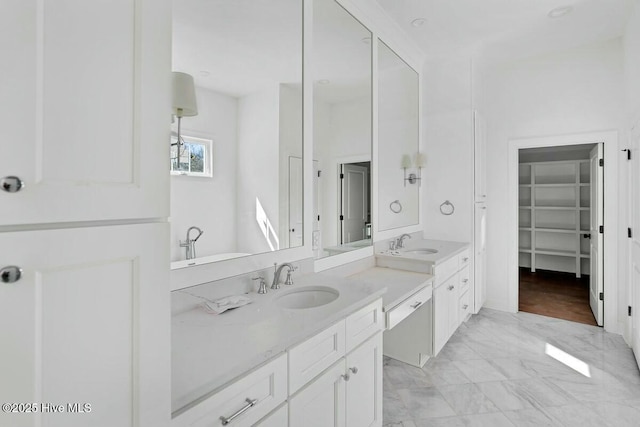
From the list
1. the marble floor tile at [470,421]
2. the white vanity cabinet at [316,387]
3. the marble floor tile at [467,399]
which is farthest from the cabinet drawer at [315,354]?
the marble floor tile at [467,399]

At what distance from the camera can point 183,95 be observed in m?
1.38

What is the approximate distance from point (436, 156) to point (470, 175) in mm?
434

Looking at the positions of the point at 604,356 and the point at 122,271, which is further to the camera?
the point at 604,356

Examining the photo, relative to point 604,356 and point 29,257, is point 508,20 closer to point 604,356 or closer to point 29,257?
point 604,356

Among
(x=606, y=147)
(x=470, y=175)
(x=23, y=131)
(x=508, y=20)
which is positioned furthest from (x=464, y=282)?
(x=23, y=131)

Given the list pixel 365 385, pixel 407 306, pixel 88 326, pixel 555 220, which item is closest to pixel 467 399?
pixel 407 306

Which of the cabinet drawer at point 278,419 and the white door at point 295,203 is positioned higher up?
the white door at point 295,203

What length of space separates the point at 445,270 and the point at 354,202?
979 mm

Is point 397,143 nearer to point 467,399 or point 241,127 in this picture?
point 241,127

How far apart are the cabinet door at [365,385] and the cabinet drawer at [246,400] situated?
18.5 inches

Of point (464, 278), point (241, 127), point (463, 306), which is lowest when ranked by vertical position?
point (463, 306)

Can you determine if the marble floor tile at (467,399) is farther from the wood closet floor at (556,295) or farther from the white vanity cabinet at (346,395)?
the wood closet floor at (556,295)

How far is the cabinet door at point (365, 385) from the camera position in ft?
4.77

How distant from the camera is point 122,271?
647 mm
